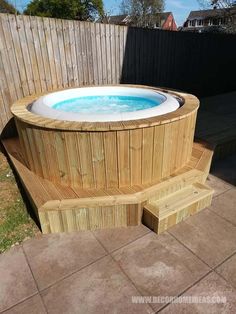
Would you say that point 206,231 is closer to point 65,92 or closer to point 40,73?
point 65,92

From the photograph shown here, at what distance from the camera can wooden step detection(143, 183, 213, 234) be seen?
245 cm

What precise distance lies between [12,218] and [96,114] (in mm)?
1483

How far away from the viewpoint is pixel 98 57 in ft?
15.3

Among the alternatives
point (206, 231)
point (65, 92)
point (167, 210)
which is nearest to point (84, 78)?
point (65, 92)

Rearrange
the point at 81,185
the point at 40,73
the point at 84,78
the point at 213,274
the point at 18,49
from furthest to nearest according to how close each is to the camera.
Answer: the point at 84,78, the point at 40,73, the point at 18,49, the point at 81,185, the point at 213,274

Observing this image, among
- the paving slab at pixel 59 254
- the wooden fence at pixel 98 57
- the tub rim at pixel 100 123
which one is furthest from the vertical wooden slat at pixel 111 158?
the wooden fence at pixel 98 57

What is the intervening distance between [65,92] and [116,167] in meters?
2.20

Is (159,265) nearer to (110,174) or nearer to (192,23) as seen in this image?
(110,174)

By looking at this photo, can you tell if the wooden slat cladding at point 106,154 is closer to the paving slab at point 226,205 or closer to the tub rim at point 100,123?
the tub rim at point 100,123

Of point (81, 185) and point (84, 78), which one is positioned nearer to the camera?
point (81, 185)

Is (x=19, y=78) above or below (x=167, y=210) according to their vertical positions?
above

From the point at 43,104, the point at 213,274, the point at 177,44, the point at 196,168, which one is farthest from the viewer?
the point at 177,44

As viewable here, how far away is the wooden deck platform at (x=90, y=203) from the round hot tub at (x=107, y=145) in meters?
0.11

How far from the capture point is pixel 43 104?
331cm
